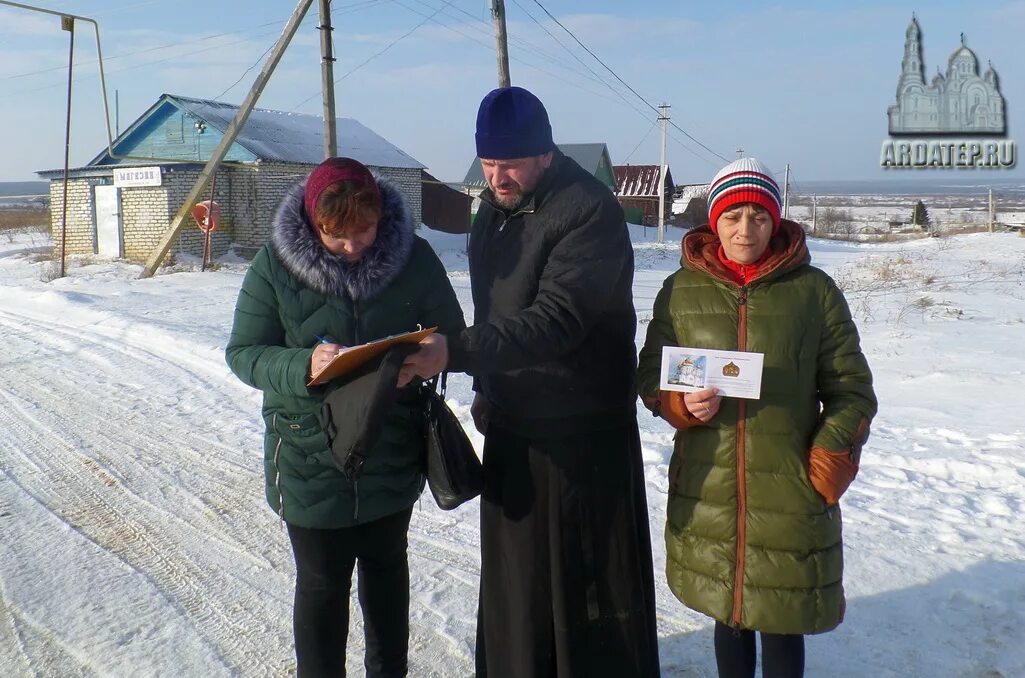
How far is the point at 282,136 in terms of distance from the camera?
22.9 metres

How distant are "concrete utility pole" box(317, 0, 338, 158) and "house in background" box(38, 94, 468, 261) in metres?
6.34

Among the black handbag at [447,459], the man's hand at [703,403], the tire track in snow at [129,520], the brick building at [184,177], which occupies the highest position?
the brick building at [184,177]

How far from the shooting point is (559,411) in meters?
2.30

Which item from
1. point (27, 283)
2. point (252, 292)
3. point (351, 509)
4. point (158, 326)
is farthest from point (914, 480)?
point (27, 283)

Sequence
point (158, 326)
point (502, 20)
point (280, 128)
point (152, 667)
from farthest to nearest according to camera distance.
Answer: point (280, 128)
point (502, 20)
point (158, 326)
point (152, 667)

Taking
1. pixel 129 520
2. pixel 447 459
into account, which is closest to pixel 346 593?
pixel 447 459

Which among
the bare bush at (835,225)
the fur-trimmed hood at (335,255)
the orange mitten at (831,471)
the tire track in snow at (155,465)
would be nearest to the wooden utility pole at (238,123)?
the tire track in snow at (155,465)

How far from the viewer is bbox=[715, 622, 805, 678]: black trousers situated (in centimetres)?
Answer: 231

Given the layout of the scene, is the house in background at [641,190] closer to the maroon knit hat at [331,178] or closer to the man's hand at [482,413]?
the man's hand at [482,413]

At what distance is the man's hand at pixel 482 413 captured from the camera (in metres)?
2.51

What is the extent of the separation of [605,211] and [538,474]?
0.77 m

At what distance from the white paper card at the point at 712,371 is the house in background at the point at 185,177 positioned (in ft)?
57.2

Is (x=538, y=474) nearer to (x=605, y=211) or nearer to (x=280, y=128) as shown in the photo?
(x=605, y=211)

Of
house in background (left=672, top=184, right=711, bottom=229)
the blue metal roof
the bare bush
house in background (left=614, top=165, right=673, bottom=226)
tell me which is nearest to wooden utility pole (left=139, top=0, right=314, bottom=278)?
the blue metal roof
